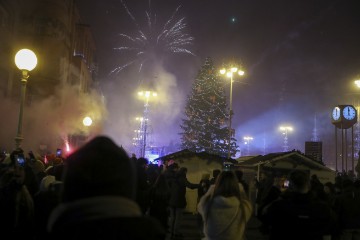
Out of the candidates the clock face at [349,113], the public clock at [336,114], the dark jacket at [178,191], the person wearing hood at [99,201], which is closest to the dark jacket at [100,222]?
the person wearing hood at [99,201]

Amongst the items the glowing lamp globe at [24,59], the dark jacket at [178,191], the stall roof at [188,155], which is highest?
the glowing lamp globe at [24,59]

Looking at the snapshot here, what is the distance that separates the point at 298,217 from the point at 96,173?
3.22 meters

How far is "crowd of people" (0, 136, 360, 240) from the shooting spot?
181 centimetres

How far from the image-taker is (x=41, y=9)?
31.8m

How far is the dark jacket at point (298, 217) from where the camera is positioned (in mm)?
4438

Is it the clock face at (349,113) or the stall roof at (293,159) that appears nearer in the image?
the stall roof at (293,159)

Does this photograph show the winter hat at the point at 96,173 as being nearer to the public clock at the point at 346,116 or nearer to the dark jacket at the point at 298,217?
the dark jacket at the point at 298,217

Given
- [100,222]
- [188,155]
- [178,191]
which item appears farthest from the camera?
[188,155]

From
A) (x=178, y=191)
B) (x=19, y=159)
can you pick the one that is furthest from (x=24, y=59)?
(x=178, y=191)

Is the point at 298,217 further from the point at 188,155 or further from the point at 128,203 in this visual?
the point at 188,155

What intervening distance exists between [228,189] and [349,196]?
157 inches

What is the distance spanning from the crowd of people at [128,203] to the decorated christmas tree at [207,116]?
33375 millimetres

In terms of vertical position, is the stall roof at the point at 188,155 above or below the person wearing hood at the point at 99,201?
above

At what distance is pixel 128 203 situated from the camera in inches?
75.3
